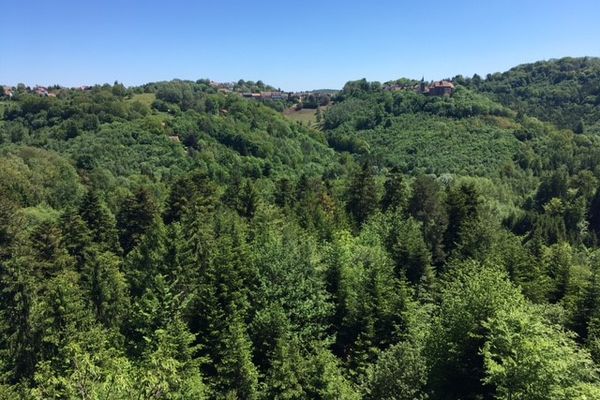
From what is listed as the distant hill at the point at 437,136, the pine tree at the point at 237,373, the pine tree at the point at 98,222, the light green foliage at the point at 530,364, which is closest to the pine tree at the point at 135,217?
the pine tree at the point at 98,222

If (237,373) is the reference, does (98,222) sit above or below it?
above

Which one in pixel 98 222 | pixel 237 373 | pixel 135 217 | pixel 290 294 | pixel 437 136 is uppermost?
pixel 437 136

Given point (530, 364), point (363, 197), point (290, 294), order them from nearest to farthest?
1. point (530, 364)
2. point (290, 294)
3. point (363, 197)

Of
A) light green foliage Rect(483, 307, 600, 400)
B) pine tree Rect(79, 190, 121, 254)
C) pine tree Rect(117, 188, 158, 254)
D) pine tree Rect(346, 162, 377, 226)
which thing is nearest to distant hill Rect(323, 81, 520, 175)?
pine tree Rect(346, 162, 377, 226)

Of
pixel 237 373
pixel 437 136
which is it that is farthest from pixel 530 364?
pixel 437 136

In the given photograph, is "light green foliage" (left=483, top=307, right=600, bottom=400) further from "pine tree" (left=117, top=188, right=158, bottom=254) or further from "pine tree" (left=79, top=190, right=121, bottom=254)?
"pine tree" (left=117, top=188, right=158, bottom=254)

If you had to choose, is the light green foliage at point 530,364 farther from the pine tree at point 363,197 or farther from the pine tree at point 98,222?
the pine tree at point 98,222

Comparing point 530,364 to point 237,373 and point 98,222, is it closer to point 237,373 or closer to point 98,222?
point 237,373

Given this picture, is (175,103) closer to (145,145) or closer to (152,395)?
(145,145)

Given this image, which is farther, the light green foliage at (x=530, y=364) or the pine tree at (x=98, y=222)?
the pine tree at (x=98, y=222)

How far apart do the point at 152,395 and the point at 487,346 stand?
52.5 ft

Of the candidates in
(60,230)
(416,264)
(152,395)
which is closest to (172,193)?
(60,230)

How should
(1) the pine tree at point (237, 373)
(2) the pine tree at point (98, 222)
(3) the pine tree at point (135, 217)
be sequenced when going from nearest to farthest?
(1) the pine tree at point (237, 373) → (2) the pine tree at point (98, 222) → (3) the pine tree at point (135, 217)

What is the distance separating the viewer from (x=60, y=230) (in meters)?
48.6
